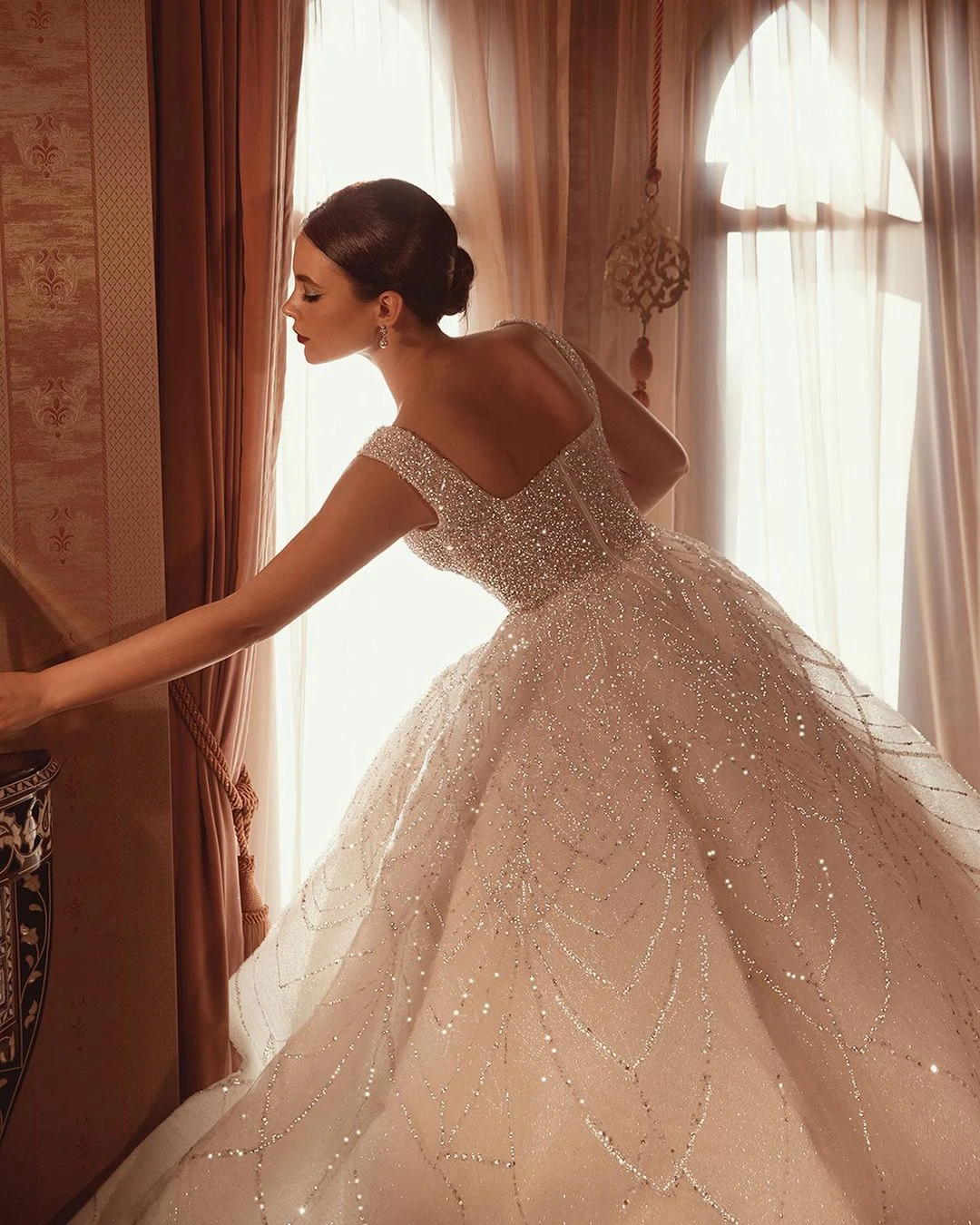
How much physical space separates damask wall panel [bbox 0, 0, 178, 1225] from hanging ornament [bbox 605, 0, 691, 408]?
1050 millimetres

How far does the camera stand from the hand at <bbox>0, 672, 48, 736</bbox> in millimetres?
1485

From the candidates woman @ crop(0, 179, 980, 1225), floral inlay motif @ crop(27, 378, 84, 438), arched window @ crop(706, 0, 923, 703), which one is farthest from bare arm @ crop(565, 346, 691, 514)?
floral inlay motif @ crop(27, 378, 84, 438)

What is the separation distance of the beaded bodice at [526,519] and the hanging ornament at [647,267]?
0.65 m

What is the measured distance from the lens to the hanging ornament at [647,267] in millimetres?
2387

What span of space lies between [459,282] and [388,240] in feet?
0.52

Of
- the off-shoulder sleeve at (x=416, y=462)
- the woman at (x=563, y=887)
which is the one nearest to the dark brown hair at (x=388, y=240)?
the woman at (x=563, y=887)

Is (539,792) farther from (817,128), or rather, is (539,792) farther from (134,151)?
(817,128)

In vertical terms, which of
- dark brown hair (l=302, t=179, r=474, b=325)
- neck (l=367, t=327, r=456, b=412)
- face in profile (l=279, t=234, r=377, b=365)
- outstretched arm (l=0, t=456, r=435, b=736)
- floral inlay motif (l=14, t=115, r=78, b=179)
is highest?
floral inlay motif (l=14, t=115, r=78, b=179)

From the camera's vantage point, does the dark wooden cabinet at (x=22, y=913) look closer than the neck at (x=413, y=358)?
Yes

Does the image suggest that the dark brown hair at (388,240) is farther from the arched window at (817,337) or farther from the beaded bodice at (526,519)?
the arched window at (817,337)

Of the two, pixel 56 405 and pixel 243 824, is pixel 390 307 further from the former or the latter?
pixel 243 824

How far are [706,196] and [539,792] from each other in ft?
5.88

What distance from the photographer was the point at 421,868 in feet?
4.97

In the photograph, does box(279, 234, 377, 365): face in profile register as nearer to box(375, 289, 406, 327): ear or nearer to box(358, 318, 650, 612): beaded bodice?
box(375, 289, 406, 327): ear
